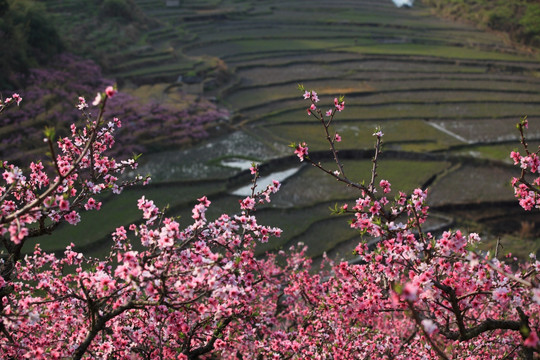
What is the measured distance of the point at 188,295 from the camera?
435 cm

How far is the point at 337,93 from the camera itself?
28375 mm

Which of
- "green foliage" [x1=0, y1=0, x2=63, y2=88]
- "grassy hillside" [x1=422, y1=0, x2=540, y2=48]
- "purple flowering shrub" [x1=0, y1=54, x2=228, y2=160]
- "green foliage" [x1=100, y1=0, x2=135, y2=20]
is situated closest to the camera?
"purple flowering shrub" [x1=0, y1=54, x2=228, y2=160]

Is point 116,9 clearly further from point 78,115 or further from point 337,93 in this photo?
point 337,93

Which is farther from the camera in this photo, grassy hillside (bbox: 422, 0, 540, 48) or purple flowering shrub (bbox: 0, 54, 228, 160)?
grassy hillside (bbox: 422, 0, 540, 48)

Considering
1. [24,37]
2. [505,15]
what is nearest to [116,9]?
[24,37]

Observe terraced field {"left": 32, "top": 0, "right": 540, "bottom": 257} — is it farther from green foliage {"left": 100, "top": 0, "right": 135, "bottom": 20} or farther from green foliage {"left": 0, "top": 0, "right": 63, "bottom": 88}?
green foliage {"left": 0, "top": 0, "right": 63, "bottom": 88}

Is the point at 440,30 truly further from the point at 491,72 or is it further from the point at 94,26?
the point at 94,26

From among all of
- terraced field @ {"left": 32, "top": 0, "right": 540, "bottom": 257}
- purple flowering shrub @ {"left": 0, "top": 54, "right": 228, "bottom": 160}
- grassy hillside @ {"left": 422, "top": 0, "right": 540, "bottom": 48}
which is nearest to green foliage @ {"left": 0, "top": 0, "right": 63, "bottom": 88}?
purple flowering shrub @ {"left": 0, "top": 54, "right": 228, "bottom": 160}

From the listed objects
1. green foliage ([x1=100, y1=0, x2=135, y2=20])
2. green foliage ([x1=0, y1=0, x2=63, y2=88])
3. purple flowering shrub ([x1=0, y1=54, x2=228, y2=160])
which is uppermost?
green foliage ([x1=100, y1=0, x2=135, y2=20])

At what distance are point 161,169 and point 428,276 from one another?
51.7ft

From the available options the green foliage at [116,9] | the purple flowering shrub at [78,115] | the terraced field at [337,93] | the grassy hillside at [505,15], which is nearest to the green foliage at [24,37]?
the purple flowering shrub at [78,115]

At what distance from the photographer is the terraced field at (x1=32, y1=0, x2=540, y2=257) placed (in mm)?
18078

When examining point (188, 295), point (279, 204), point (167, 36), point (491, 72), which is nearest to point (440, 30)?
point (491, 72)

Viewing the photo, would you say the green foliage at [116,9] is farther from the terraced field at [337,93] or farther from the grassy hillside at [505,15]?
the grassy hillside at [505,15]
